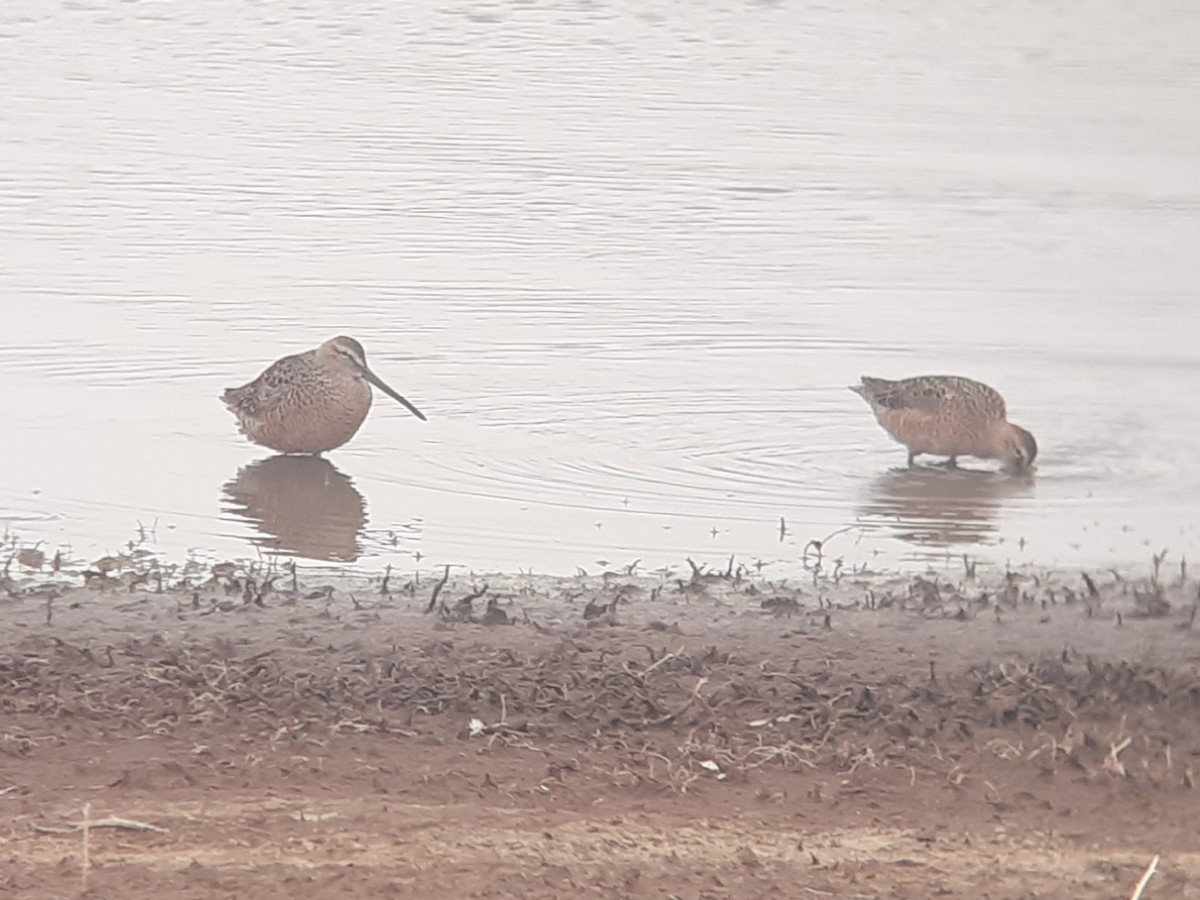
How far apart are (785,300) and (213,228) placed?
391 centimetres

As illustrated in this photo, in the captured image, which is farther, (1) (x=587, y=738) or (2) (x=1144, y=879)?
(1) (x=587, y=738)

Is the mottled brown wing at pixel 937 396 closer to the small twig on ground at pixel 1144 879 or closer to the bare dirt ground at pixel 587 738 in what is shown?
the bare dirt ground at pixel 587 738

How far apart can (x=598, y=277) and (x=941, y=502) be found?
4496 mm

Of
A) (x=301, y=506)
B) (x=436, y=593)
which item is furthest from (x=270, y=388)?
(x=436, y=593)

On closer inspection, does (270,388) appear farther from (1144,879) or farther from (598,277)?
(1144,879)

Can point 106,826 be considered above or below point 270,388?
below

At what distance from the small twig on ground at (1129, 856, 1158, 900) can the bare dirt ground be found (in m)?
0.04

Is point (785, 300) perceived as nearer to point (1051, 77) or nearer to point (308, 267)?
point (308, 267)

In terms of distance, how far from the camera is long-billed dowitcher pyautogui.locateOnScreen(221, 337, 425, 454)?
10.1 meters

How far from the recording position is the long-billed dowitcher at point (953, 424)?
1029 cm

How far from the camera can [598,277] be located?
14.0 m

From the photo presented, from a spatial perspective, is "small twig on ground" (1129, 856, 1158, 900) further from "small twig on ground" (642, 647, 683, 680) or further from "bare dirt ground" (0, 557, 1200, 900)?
"small twig on ground" (642, 647, 683, 680)

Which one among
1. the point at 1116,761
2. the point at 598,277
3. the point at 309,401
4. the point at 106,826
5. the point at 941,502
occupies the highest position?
the point at 598,277

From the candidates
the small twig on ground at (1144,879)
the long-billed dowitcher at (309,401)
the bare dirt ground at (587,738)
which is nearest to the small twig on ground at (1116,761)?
the bare dirt ground at (587,738)
